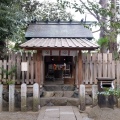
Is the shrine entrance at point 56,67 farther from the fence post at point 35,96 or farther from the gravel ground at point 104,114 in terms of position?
the gravel ground at point 104,114

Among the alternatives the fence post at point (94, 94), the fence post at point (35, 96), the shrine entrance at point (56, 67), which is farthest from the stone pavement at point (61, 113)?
the shrine entrance at point (56, 67)

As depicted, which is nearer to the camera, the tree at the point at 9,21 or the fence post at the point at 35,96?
the fence post at the point at 35,96

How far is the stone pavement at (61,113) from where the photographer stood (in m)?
7.36

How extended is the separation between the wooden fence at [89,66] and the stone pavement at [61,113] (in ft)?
6.83

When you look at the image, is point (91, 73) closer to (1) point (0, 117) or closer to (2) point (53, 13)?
(1) point (0, 117)

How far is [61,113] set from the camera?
26.0 feet

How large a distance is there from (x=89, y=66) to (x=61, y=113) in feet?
11.0

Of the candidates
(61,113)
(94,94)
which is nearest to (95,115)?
(61,113)

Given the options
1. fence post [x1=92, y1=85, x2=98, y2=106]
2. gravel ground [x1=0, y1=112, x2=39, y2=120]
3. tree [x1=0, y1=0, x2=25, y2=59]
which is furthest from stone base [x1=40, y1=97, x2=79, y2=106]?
tree [x1=0, y1=0, x2=25, y2=59]

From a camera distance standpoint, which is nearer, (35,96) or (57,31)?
(35,96)

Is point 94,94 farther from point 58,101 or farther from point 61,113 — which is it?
point 61,113

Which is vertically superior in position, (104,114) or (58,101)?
(58,101)

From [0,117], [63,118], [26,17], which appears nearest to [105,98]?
[63,118]

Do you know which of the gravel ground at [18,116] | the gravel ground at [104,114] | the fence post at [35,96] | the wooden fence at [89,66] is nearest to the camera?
the gravel ground at [104,114]
